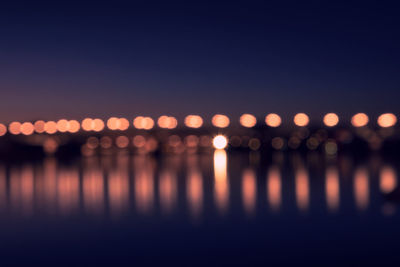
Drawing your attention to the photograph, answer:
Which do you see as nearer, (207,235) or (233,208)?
(207,235)

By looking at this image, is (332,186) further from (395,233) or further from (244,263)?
(244,263)

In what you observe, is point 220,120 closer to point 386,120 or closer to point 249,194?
point 386,120

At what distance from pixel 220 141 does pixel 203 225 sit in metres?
75.7

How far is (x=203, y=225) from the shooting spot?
1170cm

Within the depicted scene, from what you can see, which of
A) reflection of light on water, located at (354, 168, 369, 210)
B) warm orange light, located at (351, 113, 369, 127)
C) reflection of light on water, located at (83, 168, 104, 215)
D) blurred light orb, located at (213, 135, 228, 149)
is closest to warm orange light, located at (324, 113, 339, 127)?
warm orange light, located at (351, 113, 369, 127)

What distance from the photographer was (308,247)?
30.3 ft

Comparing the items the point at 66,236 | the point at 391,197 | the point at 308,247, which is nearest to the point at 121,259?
the point at 66,236

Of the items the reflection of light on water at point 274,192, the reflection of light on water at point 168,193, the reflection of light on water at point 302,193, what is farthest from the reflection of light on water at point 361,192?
the reflection of light on water at point 168,193

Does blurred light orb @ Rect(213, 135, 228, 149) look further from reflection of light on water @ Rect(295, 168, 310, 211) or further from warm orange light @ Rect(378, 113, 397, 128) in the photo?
reflection of light on water @ Rect(295, 168, 310, 211)

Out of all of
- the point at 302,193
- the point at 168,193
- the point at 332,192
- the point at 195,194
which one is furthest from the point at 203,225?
the point at 332,192

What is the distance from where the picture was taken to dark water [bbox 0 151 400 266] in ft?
28.7

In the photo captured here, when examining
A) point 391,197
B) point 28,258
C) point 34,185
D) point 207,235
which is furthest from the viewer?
point 34,185

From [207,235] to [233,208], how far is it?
3.79 metres

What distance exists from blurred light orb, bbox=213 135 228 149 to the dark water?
67059mm
